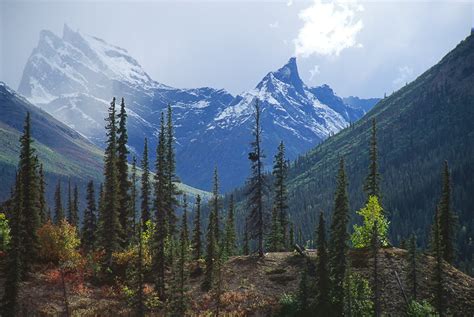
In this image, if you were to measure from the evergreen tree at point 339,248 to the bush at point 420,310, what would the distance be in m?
5.41

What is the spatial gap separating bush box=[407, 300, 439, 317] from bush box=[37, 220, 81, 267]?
34948 mm

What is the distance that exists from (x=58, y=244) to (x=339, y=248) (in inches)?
1238

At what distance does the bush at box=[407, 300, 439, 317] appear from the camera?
1340 inches

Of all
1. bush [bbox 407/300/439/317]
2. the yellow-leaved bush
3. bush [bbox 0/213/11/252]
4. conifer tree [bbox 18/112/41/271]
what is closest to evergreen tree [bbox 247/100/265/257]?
the yellow-leaved bush

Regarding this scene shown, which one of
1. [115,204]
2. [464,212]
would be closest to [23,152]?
[115,204]

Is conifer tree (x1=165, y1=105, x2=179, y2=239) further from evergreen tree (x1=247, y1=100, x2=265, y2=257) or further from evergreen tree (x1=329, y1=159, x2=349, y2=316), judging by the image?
evergreen tree (x1=329, y1=159, x2=349, y2=316)

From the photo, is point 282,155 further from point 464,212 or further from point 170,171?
point 464,212

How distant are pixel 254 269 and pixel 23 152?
29.0m

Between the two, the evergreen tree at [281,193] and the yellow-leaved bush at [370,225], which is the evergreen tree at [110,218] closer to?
the evergreen tree at [281,193]

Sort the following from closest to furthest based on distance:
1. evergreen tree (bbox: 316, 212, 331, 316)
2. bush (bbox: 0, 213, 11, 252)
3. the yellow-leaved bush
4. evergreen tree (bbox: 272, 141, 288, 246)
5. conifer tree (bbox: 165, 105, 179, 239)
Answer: evergreen tree (bbox: 316, 212, 331, 316), the yellow-leaved bush, bush (bbox: 0, 213, 11, 252), conifer tree (bbox: 165, 105, 179, 239), evergreen tree (bbox: 272, 141, 288, 246)

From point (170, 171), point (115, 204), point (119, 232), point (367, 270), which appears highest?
point (170, 171)

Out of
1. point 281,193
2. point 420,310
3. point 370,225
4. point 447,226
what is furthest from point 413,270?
point 281,193

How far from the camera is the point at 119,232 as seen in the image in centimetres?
5119

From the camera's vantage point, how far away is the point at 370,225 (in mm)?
47812
